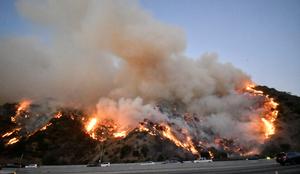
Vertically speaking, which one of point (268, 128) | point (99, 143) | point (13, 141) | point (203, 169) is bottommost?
point (203, 169)

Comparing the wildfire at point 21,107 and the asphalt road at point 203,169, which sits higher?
the wildfire at point 21,107

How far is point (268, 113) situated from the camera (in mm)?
144125

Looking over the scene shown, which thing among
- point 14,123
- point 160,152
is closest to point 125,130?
point 160,152

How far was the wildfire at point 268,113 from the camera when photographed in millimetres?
128125

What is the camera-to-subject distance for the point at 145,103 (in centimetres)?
13275

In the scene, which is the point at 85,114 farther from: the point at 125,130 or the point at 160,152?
the point at 160,152

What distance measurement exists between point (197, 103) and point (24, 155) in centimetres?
7906

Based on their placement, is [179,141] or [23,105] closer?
[179,141]

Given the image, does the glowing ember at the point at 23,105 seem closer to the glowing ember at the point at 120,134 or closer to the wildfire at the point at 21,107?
the wildfire at the point at 21,107

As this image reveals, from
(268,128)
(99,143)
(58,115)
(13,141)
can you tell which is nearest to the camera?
(99,143)

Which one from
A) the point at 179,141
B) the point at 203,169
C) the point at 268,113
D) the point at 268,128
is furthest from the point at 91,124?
the point at 203,169

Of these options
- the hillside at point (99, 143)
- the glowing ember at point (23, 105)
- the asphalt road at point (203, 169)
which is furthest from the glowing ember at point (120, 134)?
the asphalt road at point (203, 169)

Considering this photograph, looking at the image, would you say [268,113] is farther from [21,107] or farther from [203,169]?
[21,107]

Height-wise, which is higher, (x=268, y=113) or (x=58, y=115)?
(x=58, y=115)
